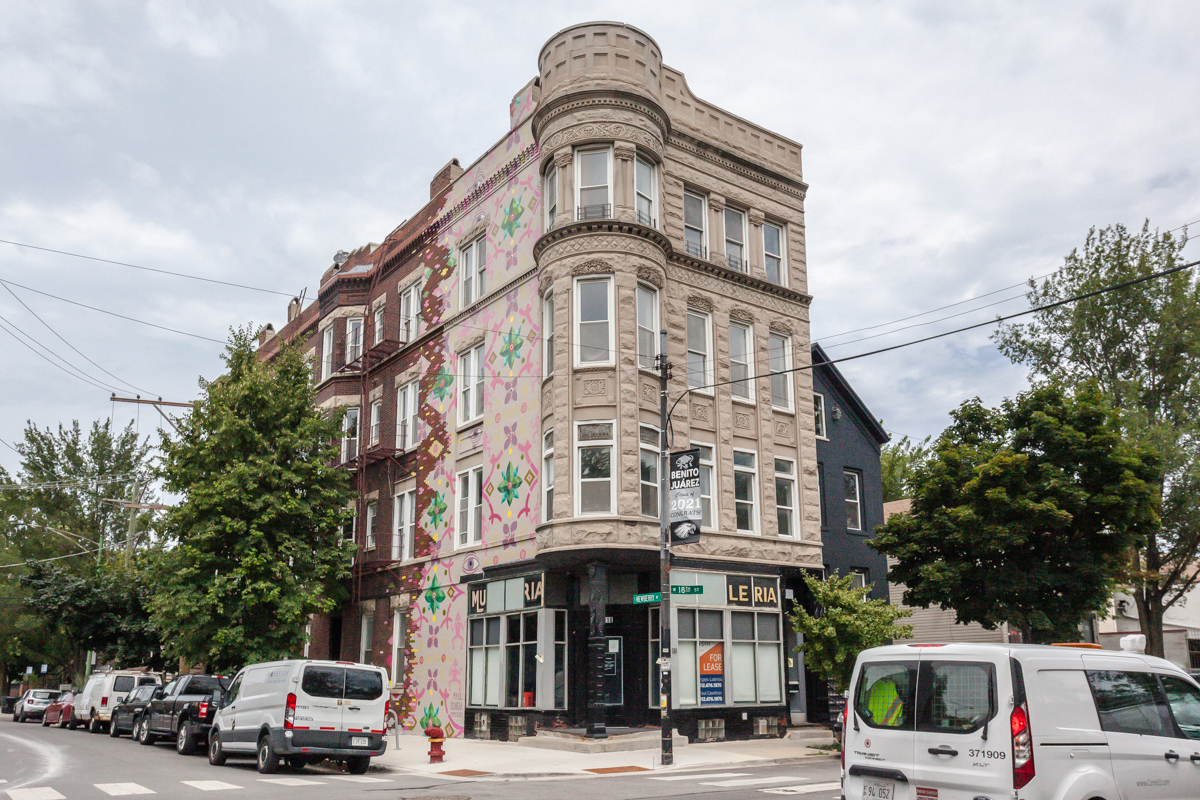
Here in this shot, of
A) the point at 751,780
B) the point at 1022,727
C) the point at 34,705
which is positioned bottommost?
the point at 34,705

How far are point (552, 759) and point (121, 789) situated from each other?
28.4 feet

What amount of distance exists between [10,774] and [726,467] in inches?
676

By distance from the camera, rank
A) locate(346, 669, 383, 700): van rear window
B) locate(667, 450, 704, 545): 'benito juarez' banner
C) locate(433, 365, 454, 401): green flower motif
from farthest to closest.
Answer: locate(433, 365, 454, 401): green flower motif < locate(667, 450, 704, 545): 'benito juarez' banner < locate(346, 669, 383, 700): van rear window

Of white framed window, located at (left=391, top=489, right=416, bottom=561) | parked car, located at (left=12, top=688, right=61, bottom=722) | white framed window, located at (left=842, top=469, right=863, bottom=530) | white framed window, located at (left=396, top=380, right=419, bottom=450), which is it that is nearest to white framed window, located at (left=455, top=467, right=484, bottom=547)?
white framed window, located at (left=391, top=489, right=416, bottom=561)

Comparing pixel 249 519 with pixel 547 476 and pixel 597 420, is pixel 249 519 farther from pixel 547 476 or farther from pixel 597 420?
pixel 597 420

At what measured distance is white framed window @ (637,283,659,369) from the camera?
24.9 m

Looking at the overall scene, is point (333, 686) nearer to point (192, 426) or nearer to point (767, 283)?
point (192, 426)

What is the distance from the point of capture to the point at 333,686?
17.5 m

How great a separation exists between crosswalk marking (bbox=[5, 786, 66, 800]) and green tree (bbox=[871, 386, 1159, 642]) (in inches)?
741

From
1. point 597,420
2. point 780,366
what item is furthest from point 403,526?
point 780,366

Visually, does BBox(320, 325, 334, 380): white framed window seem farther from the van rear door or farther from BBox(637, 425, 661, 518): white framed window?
the van rear door

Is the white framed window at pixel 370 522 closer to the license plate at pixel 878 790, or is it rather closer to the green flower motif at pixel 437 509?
the green flower motif at pixel 437 509

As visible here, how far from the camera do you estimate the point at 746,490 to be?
2711cm

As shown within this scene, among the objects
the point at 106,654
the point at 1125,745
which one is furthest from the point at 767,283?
the point at 106,654
